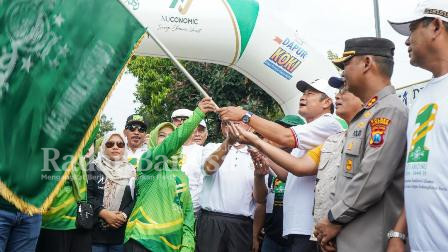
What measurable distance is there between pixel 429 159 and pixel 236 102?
11.1 m

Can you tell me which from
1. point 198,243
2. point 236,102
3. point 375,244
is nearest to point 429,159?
point 375,244

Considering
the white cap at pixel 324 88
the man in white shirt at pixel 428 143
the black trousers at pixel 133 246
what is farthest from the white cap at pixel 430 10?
the black trousers at pixel 133 246

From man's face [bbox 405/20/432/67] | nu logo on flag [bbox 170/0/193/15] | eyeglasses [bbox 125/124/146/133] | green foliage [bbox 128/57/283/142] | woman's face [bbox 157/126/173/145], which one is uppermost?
green foliage [bbox 128/57/283/142]

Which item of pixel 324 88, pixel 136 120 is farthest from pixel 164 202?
pixel 136 120

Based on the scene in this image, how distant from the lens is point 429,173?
2.43 metres

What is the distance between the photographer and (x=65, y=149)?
2.88m

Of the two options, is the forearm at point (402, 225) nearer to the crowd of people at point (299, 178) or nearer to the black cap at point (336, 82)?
the crowd of people at point (299, 178)

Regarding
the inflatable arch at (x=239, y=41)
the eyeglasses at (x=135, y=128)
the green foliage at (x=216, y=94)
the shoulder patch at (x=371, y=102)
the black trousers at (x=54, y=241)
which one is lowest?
the black trousers at (x=54, y=241)

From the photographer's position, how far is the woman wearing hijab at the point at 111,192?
5.50 metres

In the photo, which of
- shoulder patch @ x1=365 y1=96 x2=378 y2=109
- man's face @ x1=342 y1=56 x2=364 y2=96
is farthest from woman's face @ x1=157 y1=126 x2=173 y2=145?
shoulder patch @ x1=365 y1=96 x2=378 y2=109

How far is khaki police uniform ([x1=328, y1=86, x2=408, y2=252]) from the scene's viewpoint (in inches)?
108

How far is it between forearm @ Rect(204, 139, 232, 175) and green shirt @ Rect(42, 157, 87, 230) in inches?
45.1

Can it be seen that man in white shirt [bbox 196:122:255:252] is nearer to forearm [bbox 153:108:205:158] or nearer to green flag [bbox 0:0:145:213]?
forearm [bbox 153:108:205:158]

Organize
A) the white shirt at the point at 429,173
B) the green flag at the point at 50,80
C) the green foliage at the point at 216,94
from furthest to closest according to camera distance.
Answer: the green foliage at the point at 216,94
the green flag at the point at 50,80
the white shirt at the point at 429,173
